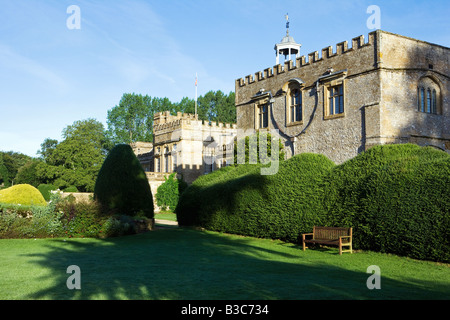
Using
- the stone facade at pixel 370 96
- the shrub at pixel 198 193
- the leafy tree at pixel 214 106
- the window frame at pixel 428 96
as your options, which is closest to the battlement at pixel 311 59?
the stone facade at pixel 370 96

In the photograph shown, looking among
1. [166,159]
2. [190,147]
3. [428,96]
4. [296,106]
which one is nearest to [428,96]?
[428,96]

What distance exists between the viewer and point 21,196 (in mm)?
23406

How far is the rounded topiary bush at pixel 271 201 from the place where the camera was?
13.8 meters

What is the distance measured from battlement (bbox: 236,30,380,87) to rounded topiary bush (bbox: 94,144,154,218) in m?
12.2

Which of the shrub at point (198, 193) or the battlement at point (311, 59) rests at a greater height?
the battlement at point (311, 59)

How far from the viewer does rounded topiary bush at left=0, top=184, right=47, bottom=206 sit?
2308 cm

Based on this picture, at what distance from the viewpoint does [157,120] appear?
162 feet

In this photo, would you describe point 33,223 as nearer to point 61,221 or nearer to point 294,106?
point 61,221

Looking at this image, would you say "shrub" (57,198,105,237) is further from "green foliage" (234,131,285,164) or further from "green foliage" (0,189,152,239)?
"green foliage" (234,131,285,164)

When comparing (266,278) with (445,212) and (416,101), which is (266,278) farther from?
(416,101)

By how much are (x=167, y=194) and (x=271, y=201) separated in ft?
87.1

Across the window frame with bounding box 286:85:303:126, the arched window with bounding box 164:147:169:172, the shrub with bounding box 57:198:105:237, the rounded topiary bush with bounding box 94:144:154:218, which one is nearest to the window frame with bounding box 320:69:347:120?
the window frame with bounding box 286:85:303:126

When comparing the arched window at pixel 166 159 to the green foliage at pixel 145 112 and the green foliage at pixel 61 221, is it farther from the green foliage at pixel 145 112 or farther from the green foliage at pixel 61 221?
the green foliage at pixel 61 221
